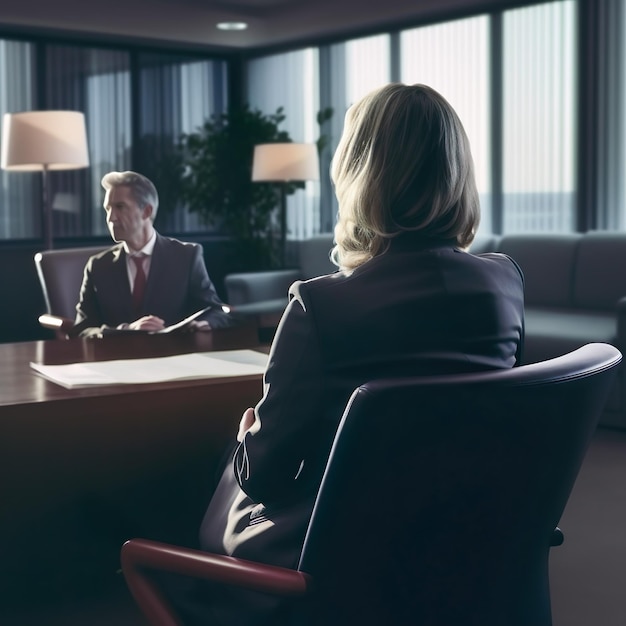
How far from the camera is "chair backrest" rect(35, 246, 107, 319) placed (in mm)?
4141

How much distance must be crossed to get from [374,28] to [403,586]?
6.52m

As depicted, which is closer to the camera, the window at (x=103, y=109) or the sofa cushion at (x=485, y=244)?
the sofa cushion at (x=485, y=244)

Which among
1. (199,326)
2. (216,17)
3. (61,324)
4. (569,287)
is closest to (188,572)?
(199,326)

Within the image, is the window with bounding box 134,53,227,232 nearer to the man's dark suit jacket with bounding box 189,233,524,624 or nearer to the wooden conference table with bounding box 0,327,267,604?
the wooden conference table with bounding box 0,327,267,604

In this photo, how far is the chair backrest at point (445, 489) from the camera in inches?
46.4

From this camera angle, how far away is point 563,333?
4777mm

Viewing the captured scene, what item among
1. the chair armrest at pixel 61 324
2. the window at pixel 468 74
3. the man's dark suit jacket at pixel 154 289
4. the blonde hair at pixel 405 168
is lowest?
the chair armrest at pixel 61 324

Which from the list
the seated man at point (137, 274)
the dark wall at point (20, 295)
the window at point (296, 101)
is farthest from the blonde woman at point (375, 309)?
the window at point (296, 101)

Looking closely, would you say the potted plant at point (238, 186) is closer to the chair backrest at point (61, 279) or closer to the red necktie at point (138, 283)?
the chair backrest at point (61, 279)

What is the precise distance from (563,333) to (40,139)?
291 centimetres

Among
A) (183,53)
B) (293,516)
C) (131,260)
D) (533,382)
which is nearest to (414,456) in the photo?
(533,382)

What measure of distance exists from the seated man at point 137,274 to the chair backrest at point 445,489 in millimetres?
2384

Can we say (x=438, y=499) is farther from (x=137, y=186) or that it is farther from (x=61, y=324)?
(x=61, y=324)

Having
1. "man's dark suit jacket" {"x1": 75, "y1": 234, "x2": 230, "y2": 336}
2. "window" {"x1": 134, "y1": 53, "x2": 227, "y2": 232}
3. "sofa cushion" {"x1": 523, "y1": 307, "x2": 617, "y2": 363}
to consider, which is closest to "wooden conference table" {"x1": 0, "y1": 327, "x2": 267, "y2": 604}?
"man's dark suit jacket" {"x1": 75, "y1": 234, "x2": 230, "y2": 336}
